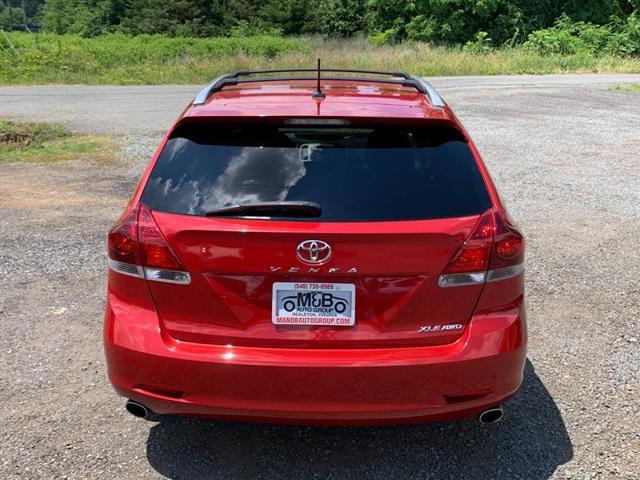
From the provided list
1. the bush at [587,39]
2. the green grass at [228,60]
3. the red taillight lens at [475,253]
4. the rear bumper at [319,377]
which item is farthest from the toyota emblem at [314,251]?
the bush at [587,39]

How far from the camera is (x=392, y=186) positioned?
2.71 meters

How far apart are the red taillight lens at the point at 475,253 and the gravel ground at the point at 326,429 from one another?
104 cm

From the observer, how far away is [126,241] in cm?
271

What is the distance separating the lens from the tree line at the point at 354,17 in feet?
132

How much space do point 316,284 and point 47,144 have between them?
988 centimetres

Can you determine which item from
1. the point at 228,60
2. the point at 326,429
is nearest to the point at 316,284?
the point at 326,429

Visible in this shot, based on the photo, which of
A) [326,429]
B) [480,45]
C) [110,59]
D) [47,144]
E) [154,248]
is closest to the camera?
[154,248]

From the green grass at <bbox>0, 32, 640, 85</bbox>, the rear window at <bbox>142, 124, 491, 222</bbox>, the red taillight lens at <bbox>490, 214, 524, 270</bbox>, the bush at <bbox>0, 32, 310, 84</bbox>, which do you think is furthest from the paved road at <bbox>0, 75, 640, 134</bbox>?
the red taillight lens at <bbox>490, 214, 524, 270</bbox>

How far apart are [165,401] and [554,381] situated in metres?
2.35

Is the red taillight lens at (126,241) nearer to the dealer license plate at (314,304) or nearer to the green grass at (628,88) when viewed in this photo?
the dealer license plate at (314,304)

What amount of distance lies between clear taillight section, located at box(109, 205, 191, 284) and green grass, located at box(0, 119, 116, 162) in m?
7.61

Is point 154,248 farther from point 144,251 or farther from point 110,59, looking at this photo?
point 110,59

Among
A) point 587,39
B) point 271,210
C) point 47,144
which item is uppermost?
point 271,210

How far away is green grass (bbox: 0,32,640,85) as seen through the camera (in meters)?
25.3
